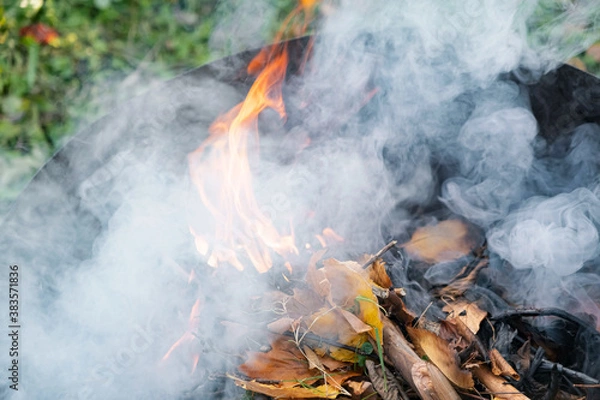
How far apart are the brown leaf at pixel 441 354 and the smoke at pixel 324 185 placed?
19.6 inches

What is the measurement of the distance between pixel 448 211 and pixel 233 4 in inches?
77.0

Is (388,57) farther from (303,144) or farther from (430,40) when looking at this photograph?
(303,144)

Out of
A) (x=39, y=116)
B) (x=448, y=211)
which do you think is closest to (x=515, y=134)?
(x=448, y=211)

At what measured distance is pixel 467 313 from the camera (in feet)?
5.54

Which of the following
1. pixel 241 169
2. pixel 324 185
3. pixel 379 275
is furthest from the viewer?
pixel 324 185

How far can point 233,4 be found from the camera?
131 inches

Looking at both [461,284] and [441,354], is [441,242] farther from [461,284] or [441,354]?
[441,354]

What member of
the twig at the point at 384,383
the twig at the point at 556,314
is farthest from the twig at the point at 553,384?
the twig at the point at 384,383

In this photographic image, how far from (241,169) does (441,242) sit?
0.81 m

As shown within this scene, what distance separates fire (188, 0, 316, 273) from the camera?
194 cm

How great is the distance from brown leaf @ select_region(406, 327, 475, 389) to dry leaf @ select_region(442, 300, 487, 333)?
170 mm

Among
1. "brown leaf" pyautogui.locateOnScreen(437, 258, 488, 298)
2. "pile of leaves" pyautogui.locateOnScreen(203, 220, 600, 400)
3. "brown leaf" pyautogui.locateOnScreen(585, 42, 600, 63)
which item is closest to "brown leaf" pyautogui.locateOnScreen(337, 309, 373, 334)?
"pile of leaves" pyautogui.locateOnScreen(203, 220, 600, 400)

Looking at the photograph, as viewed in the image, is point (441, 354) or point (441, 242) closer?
point (441, 354)

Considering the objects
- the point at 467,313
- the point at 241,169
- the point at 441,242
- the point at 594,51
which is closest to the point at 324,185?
the point at 241,169
